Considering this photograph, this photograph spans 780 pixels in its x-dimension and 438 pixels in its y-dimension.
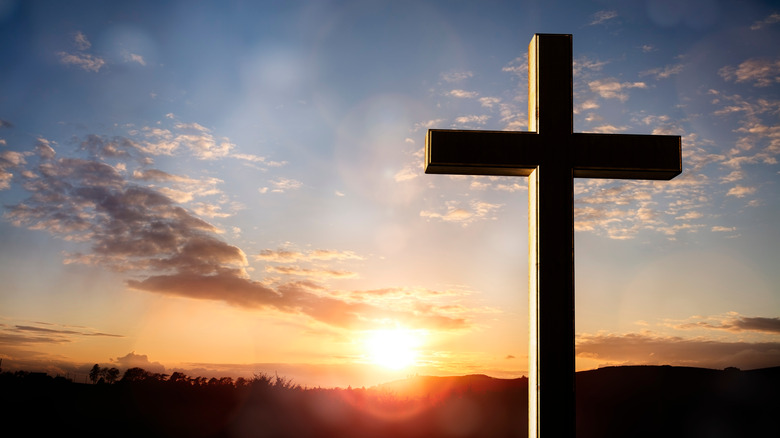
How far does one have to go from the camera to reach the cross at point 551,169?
643 centimetres

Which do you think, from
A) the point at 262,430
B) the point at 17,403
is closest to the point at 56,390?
the point at 17,403

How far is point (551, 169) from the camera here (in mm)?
6996

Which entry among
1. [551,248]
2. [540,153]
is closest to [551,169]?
[540,153]

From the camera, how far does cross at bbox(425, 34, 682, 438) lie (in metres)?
6.43

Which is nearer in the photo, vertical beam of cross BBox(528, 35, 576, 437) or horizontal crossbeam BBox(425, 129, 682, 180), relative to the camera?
vertical beam of cross BBox(528, 35, 576, 437)

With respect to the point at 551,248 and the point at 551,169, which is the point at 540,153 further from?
the point at 551,248

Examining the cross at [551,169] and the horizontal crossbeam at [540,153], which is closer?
the cross at [551,169]

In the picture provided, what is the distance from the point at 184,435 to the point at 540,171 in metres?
25.3

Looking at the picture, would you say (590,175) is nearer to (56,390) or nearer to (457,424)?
(457,424)

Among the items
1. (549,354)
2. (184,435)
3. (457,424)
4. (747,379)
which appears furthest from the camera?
(184,435)

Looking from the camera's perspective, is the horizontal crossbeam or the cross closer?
the cross

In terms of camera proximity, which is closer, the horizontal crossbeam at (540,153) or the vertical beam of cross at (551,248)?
the vertical beam of cross at (551,248)

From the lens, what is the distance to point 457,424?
25.5 m

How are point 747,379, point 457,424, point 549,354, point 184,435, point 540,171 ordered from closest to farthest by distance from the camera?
1. point 549,354
2. point 540,171
3. point 747,379
4. point 457,424
5. point 184,435
